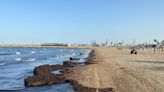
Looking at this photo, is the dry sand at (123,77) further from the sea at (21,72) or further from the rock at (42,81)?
the sea at (21,72)

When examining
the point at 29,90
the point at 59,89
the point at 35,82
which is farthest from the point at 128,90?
the point at 35,82

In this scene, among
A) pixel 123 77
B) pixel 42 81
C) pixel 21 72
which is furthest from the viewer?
pixel 21 72

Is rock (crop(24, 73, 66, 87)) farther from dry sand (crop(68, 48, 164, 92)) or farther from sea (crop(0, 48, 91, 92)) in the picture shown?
dry sand (crop(68, 48, 164, 92))

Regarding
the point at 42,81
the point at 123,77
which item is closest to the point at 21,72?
the point at 42,81

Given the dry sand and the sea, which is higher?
the dry sand

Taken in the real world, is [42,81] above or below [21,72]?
above

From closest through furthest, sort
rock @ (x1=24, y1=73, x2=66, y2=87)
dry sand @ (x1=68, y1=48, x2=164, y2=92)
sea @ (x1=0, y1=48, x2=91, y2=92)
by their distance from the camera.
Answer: dry sand @ (x1=68, y1=48, x2=164, y2=92) → sea @ (x1=0, y1=48, x2=91, y2=92) → rock @ (x1=24, y1=73, x2=66, y2=87)

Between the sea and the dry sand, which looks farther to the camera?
the sea

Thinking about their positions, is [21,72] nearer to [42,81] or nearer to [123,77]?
[42,81]

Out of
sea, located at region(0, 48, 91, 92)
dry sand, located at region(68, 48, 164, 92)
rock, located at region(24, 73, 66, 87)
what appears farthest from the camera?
rock, located at region(24, 73, 66, 87)

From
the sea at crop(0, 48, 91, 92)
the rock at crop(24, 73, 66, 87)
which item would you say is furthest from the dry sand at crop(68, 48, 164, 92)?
the sea at crop(0, 48, 91, 92)

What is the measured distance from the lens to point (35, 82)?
2367 cm

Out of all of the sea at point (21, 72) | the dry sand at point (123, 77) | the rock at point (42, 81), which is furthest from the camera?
the rock at point (42, 81)

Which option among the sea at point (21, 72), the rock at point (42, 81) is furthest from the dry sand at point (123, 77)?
the sea at point (21, 72)
